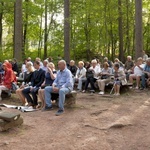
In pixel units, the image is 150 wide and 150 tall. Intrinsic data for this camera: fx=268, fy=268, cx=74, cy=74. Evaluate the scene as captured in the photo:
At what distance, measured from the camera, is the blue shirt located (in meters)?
6.85

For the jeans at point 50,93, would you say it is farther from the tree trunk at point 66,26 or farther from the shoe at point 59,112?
the tree trunk at point 66,26

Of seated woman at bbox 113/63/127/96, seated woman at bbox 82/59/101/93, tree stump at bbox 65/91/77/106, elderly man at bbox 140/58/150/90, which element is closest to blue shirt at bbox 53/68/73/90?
tree stump at bbox 65/91/77/106

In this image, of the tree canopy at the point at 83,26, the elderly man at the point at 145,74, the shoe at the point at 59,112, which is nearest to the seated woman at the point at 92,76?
the elderly man at the point at 145,74

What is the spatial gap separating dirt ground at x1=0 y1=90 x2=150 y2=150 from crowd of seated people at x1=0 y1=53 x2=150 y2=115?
0.57 meters

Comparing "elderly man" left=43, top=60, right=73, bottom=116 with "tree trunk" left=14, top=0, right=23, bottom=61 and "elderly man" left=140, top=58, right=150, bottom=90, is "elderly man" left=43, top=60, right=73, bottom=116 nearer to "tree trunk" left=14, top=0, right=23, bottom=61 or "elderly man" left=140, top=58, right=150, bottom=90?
"elderly man" left=140, top=58, right=150, bottom=90

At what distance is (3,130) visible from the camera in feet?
17.1

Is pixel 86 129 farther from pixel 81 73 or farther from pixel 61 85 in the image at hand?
pixel 81 73

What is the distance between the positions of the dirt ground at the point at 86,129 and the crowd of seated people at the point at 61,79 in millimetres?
572

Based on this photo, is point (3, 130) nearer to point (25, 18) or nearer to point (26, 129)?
point (26, 129)

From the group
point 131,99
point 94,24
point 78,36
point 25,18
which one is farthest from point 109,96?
point 25,18

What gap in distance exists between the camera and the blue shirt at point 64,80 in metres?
6.85

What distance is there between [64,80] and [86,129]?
6.30ft

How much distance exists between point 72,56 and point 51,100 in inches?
597

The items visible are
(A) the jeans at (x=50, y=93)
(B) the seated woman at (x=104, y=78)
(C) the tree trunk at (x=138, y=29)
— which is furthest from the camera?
(C) the tree trunk at (x=138, y=29)
